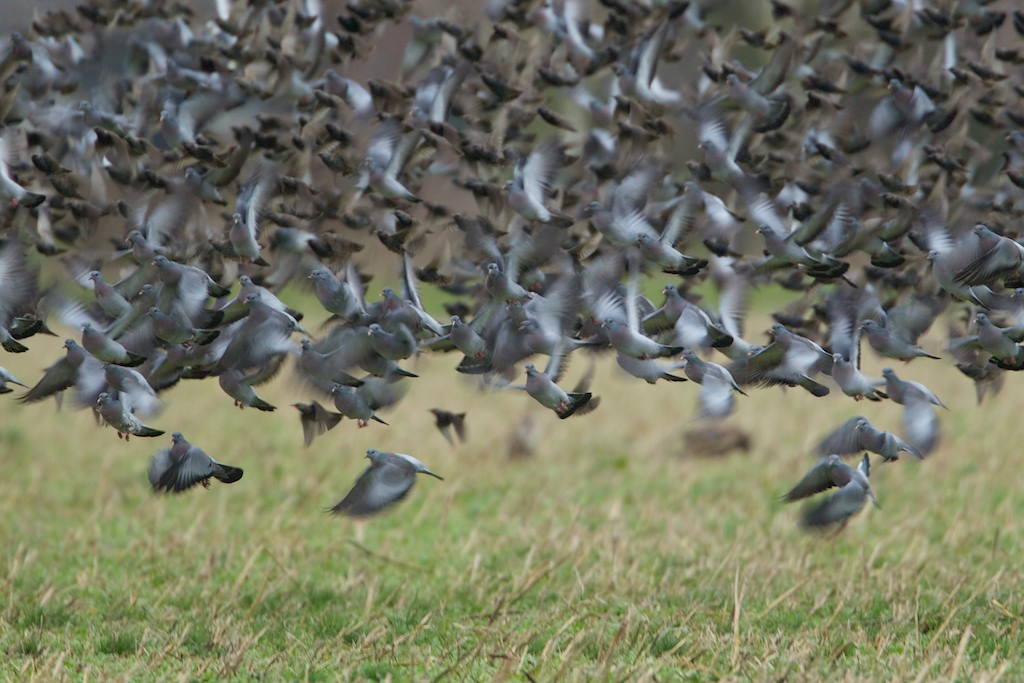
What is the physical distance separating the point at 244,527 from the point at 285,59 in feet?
11.5

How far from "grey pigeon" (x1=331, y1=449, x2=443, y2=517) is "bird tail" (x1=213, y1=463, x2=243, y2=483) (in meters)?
0.42

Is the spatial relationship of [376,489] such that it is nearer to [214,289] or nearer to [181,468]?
[181,468]

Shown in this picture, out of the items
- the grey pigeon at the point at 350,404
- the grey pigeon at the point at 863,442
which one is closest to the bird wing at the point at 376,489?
the grey pigeon at the point at 350,404

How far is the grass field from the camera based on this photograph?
496cm

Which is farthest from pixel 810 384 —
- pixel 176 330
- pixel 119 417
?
pixel 119 417

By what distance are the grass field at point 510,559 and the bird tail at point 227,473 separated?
0.75m

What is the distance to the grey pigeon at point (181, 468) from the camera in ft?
15.7

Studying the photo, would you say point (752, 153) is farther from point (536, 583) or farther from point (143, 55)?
point (143, 55)

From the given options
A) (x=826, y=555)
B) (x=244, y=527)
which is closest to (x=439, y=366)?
(x=244, y=527)

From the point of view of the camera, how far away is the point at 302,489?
899cm

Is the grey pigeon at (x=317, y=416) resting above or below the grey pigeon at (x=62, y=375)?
below

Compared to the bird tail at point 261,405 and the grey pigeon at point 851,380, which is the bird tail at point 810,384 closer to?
the grey pigeon at point 851,380

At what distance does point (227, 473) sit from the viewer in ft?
15.2

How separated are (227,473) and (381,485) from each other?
60 cm
